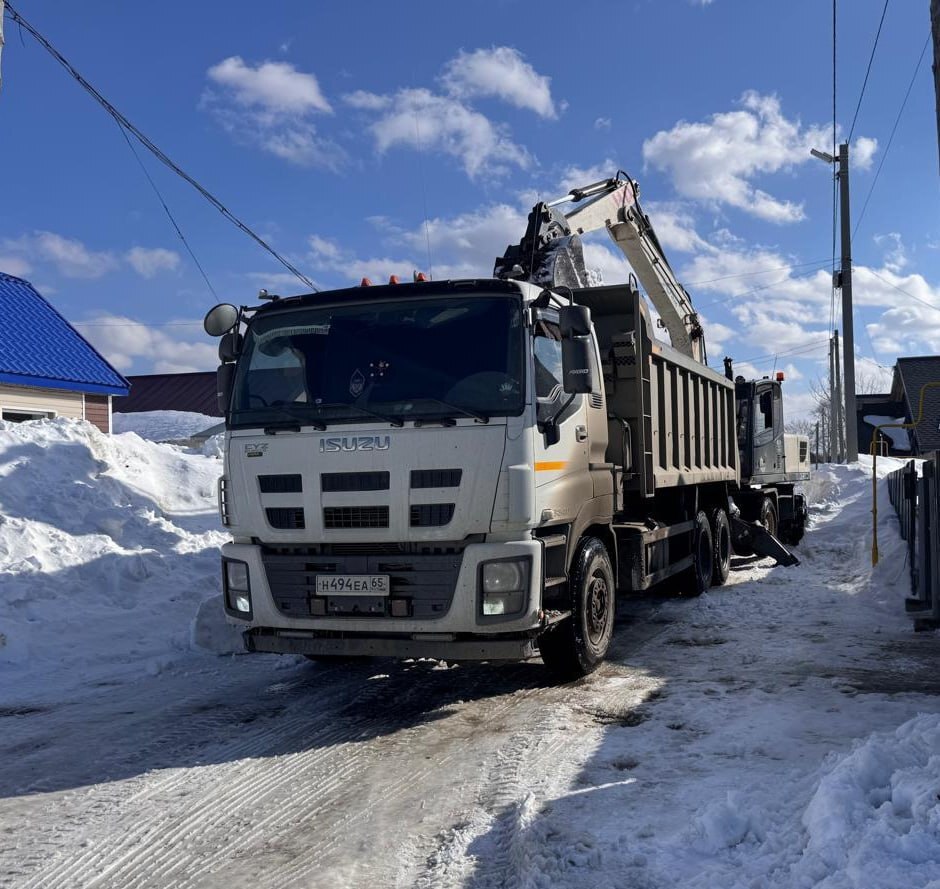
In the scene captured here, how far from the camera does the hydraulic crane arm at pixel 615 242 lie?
389 inches

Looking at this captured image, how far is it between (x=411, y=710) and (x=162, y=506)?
8835mm

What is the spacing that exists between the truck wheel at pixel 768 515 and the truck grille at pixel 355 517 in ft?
34.0

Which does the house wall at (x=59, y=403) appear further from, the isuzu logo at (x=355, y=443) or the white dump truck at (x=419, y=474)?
the isuzu logo at (x=355, y=443)

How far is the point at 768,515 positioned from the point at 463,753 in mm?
11319

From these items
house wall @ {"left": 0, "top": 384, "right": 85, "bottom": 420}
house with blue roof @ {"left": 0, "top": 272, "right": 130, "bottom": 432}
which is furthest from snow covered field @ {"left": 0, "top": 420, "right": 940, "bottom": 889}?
house with blue roof @ {"left": 0, "top": 272, "right": 130, "bottom": 432}

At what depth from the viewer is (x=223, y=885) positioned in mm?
3623

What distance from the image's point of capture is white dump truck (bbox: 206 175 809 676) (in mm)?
5574

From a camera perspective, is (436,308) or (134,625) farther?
(134,625)

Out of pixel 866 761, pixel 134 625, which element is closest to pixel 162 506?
pixel 134 625

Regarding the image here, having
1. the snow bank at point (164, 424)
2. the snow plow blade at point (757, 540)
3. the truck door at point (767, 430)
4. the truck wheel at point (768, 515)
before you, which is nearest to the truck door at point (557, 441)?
the snow plow blade at point (757, 540)

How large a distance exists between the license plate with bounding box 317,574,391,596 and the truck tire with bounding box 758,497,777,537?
10.4 m

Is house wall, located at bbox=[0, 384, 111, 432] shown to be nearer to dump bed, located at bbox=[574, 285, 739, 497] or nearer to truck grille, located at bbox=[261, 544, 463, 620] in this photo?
dump bed, located at bbox=[574, 285, 739, 497]

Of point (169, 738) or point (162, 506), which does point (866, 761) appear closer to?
point (169, 738)

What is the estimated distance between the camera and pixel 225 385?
647cm
